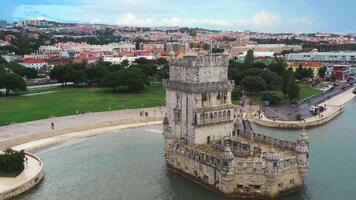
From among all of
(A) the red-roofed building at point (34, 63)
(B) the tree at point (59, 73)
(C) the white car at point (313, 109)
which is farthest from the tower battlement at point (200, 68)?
(A) the red-roofed building at point (34, 63)

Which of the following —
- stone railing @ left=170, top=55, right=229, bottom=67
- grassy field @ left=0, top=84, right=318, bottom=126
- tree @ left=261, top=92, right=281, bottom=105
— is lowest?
Answer: grassy field @ left=0, top=84, right=318, bottom=126

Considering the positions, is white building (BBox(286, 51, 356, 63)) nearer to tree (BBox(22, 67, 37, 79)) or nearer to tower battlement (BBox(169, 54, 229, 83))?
tree (BBox(22, 67, 37, 79))

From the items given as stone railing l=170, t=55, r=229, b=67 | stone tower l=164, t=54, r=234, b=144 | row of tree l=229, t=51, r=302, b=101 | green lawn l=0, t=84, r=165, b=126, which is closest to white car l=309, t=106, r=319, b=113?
row of tree l=229, t=51, r=302, b=101

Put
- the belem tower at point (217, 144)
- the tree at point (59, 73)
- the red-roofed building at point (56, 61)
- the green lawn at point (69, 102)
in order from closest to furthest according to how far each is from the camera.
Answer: the belem tower at point (217, 144), the green lawn at point (69, 102), the tree at point (59, 73), the red-roofed building at point (56, 61)

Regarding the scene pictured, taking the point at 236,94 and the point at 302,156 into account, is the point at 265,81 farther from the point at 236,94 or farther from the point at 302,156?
the point at 302,156

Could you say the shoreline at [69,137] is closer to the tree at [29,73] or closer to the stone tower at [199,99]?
the stone tower at [199,99]
